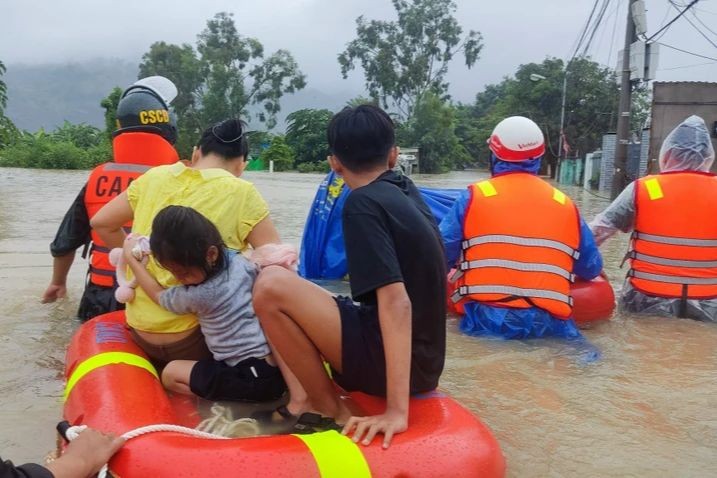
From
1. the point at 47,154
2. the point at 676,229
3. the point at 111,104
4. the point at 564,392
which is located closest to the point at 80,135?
the point at 47,154

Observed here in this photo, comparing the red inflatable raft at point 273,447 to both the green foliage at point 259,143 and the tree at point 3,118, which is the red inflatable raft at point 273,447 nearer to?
the tree at point 3,118

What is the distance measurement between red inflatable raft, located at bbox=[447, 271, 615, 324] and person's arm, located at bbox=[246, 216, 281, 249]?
1716 mm

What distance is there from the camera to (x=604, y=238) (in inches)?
195

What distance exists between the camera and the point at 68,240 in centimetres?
425

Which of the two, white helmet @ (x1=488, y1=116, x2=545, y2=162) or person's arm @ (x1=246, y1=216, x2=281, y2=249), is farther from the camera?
white helmet @ (x1=488, y1=116, x2=545, y2=162)

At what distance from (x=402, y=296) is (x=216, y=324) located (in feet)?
2.65

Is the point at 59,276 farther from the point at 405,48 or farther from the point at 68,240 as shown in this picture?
the point at 405,48

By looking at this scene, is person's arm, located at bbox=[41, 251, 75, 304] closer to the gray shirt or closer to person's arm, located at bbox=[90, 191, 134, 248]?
person's arm, located at bbox=[90, 191, 134, 248]

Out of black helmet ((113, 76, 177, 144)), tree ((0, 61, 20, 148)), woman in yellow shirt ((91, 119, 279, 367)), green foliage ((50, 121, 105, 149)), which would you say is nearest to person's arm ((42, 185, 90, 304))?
black helmet ((113, 76, 177, 144))

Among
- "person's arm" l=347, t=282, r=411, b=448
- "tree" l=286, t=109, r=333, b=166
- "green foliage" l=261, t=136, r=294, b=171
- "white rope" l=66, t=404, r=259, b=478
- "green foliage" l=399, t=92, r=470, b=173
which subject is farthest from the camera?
"green foliage" l=399, t=92, r=470, b=173

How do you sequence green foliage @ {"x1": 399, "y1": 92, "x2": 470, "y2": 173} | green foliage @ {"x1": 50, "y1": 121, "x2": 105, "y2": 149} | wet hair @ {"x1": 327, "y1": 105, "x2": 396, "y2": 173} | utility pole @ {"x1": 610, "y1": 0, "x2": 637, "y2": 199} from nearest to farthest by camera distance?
wet hair @ {"x1": 327, "y1": 105, "x2": 396, "y2": 173} → utility pole @ {"x1": 610, "y1": 0, "x2": 637, "y2": 199} → green foliage @ {"x1": 50, "y1": 121, "x2": 105, "y2": 149} → green foliage @ {"x1": 399, "y1": 92, "x2": 470, "y2": 173}

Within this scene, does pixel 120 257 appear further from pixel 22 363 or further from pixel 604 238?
pixel 604 238

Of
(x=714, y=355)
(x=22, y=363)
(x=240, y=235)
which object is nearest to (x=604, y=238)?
(x=714, y=355)

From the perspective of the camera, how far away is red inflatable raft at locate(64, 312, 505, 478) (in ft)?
6.51
